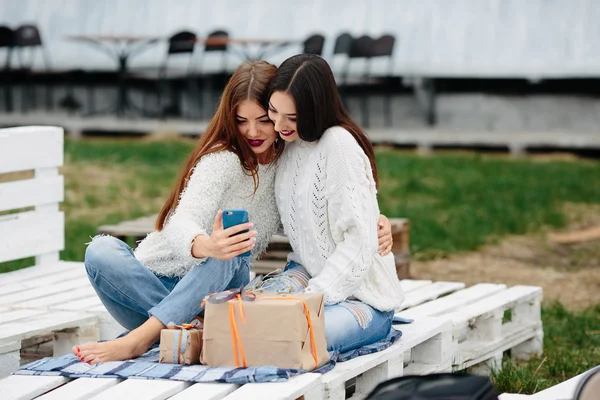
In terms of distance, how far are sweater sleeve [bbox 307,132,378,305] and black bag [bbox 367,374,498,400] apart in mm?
942

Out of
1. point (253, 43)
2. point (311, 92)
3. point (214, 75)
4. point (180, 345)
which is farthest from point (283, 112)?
point (214, 75)

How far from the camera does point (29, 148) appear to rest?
5.09 metres

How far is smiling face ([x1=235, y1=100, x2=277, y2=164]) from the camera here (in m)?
3.83

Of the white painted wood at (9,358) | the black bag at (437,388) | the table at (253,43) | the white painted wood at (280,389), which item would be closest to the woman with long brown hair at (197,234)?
the white painted wood at (9,358)

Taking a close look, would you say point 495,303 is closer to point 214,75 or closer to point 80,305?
point 80,305

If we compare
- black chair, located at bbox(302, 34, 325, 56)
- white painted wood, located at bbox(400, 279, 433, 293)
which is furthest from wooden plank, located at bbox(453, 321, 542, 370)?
black chair, located at bbox(302, 34, 325, 56)

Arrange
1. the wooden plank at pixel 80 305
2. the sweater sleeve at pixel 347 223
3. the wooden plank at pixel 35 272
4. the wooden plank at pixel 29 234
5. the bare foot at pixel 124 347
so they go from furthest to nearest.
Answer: the wooden plank at pixel 29 234 < the wooden plank at pixel 35 272 < the wooden plank at pixel 80 305 < the sweater sleeve at pixel 347 223 < the bare foot at pixel 124 347

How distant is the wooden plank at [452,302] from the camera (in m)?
4.46

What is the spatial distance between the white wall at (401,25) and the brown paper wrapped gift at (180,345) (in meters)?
9.99

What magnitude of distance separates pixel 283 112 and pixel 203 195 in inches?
15.6

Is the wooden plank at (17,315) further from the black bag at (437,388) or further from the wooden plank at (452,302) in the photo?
the black bag at (437,388)

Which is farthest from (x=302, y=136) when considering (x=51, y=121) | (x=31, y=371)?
(x=51, y=121)

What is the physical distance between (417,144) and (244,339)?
9.45 meters

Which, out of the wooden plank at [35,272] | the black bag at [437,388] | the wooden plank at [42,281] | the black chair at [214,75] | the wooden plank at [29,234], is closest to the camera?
the black bag at [437,388]
